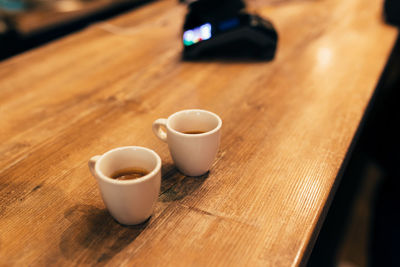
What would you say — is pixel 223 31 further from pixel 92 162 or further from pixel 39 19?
pixel 39 19

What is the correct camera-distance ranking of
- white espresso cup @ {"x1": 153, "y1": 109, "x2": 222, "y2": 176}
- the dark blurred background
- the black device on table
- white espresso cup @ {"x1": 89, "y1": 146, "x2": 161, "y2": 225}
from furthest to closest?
the dark blurred background
the black device on table
white espresso cup @ {"x1": 153, "y1": 109, "x2": 222, "y2": 176}
white espresso cup @ {"x1": 89, "y1": 146, "x2": 161, "y2": 225}

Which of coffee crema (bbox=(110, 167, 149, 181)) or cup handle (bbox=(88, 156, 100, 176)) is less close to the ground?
cup handle (bbox=(88, 156, 100, 176))

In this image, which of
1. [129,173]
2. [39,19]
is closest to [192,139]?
[129,173]

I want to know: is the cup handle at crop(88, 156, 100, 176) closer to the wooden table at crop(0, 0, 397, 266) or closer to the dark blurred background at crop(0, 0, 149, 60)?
the wooden table at crop(0, 0, 397, 266)

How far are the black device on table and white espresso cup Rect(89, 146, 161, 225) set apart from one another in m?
0.66

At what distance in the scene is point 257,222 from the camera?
1.78 feet

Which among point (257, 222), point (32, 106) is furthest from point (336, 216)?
point (32, 106)

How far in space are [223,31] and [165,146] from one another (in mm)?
542

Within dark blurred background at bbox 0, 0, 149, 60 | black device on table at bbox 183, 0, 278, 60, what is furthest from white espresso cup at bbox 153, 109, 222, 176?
dark blurred background at bbox 0, 0, 149, 60

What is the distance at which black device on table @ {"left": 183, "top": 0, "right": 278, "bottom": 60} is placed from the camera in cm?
110

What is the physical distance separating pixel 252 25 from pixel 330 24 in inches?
23.7

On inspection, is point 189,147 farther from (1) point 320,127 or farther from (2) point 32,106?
(2) point 32,106

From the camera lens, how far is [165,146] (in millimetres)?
731

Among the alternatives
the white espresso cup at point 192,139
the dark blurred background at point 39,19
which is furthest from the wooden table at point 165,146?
the dark blurred background at point 39,19
